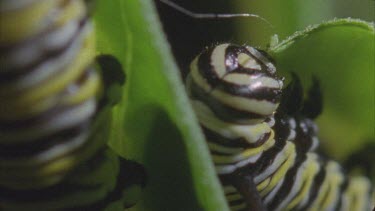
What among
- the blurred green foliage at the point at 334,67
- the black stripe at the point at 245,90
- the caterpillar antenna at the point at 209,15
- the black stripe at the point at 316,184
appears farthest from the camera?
the black stripe at the point at 316,184

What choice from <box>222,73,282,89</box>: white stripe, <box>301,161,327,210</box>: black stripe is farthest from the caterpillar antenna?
<box>301,161,327,210</box>: black stripe

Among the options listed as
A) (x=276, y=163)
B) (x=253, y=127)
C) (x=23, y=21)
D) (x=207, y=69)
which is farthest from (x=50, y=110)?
(x=276, y=163)

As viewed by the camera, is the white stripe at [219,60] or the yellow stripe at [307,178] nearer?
the white stripe at [219,60]

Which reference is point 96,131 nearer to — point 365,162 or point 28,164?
point 28,164

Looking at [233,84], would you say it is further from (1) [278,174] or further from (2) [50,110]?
(2) [50,110]

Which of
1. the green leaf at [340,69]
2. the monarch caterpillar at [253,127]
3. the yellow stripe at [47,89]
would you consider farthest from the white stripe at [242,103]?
the yellow stripe at [47,89]

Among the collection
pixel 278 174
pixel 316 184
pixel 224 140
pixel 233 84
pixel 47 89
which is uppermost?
pixel 47 89

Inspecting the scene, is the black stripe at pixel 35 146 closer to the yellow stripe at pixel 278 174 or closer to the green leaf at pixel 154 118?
the green leaf at pixel 154 118
